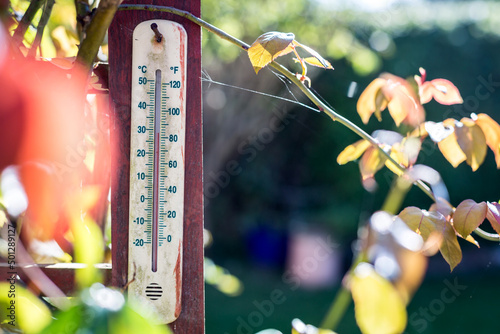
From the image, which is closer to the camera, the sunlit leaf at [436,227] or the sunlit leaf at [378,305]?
the sunlit leaf at [378,305]

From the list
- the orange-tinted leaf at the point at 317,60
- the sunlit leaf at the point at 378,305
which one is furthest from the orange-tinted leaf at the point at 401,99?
the sunlit leaf at the point at 378,305

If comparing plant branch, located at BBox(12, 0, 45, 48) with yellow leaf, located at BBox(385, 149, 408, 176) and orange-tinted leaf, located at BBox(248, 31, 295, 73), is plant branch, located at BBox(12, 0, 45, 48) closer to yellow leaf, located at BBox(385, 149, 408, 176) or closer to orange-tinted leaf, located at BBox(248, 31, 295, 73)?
orange-tinted leaf, located at BBox(248, 31, 295, 73)

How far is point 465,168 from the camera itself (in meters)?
5.32

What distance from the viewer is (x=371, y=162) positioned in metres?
0.92

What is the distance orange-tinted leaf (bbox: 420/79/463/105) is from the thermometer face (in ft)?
1.62

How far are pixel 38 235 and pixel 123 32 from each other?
33cm

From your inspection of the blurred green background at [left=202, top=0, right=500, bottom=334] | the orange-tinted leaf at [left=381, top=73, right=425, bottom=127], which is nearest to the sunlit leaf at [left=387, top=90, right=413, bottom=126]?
the orange-tinted leaf at [left=381, top=73, right=425, bottom=127]

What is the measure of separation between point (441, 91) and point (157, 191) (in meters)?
0.56

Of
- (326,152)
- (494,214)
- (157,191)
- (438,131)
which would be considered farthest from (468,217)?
(326,152)

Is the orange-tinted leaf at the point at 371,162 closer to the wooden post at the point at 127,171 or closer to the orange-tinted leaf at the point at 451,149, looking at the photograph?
the orange-tinted leaf at the point at 451,149

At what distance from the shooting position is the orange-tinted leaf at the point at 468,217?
648 mm

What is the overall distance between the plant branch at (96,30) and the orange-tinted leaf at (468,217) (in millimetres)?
515

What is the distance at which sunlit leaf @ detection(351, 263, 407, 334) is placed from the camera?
0.78ft

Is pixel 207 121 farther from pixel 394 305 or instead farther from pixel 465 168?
pixel 394 305
